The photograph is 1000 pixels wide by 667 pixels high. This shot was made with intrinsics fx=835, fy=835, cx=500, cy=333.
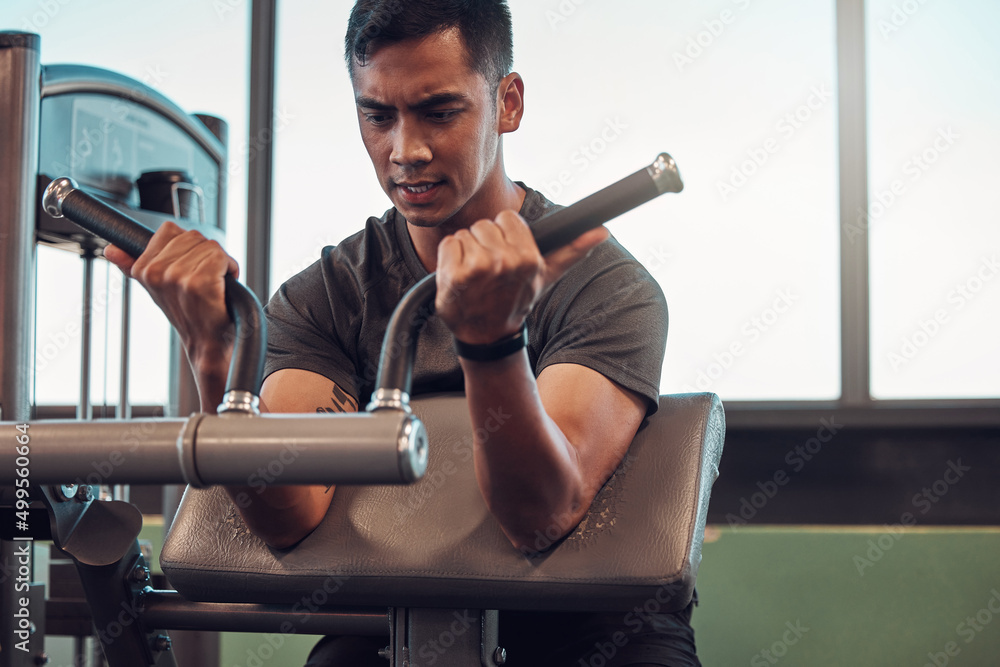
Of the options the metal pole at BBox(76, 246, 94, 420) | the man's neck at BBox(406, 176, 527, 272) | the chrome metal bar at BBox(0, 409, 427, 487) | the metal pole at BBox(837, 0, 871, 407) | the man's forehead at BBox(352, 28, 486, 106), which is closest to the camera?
the chrome metal bar at BBox(0, 409, 427, 487)

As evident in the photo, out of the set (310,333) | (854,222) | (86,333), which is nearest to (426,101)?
(310,333)

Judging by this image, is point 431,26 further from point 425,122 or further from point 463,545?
point 463,545

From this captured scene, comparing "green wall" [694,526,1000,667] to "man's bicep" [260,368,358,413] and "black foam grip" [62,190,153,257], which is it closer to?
"man's bicep" [260,368,358,413]

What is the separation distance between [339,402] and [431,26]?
47 centimetres

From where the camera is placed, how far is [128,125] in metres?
1.61

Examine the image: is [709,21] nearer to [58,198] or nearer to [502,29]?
[502,29]

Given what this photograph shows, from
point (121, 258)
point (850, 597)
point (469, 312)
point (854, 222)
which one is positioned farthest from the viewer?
point (854, 222)

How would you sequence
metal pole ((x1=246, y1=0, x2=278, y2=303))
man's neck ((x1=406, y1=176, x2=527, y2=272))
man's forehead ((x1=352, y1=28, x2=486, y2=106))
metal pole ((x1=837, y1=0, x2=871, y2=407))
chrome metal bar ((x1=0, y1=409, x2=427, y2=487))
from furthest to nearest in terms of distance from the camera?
1. metal pole ((x1=246, y1=0, x2=278, y2=303))
2. metal pole ((x1=837, y1=0, x2=871, y2=407))
3. man's neck ((x1=406, y1=176, x2=527, y2=272))
4. man's forehead ((x1=352, y1=28, x2=486, y2=106))
5. chrome metal bar ((x1=0, y1=409, x2=427, y2=487))

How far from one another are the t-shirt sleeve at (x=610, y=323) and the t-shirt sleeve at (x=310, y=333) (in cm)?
26

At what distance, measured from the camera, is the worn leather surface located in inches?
30.3

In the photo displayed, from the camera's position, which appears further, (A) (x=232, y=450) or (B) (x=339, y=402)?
(B) (x=339, y=402)

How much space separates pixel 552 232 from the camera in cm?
65

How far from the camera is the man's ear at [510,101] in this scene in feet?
3.75

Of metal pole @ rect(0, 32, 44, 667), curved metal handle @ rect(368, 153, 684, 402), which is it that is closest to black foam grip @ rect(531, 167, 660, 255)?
curved metal handle @ rect(368, 153, 684, 402)
